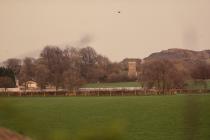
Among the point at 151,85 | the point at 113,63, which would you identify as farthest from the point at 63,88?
the point at 113,63

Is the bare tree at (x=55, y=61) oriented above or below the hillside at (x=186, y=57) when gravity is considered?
above

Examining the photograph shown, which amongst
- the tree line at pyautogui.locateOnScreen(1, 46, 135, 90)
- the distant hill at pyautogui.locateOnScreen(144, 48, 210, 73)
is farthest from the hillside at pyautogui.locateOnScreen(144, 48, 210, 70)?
the tree line at pyautogui.locateOnScreen(1, 46, 135, 90)

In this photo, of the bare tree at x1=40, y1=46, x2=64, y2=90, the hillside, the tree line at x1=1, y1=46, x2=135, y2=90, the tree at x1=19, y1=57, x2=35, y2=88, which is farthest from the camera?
the bare tree at x1=40, y1=46, x2=64, y2=90

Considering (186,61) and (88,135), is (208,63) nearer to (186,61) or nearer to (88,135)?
(186,61)

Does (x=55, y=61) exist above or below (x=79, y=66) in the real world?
above

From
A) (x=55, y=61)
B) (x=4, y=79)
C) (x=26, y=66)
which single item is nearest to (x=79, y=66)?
(x=26, y=66)

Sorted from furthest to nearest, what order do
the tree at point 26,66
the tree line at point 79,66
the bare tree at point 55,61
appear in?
1. the bare tree at point 55,61
2. the tree line at point 79,66
3. the tree at point 26,66

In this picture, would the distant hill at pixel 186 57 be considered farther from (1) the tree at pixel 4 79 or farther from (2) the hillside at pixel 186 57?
(1) the tree at pixel 4 79

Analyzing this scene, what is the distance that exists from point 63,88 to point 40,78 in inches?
236

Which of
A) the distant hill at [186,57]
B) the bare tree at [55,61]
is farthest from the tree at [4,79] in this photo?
the distant hill at [186,57]

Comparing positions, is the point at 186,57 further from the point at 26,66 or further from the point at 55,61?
the point at 55,61

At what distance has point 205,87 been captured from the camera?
132 centimetres

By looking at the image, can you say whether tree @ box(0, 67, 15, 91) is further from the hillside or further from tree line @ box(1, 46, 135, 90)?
the hillside

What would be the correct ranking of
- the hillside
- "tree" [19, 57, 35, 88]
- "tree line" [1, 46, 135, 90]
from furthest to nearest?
"tree line" [1, 46, 135, 90] < "tree" [19, 57, 35, 88] < the hillside
